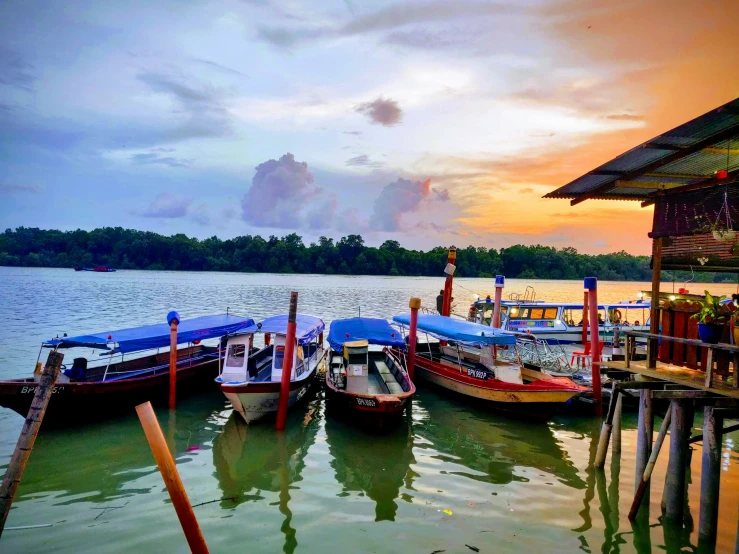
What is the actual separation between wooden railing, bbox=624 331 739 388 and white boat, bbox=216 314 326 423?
9.09 m

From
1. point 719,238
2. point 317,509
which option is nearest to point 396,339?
point 317,509

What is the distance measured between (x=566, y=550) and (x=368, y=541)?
3292 millimetres

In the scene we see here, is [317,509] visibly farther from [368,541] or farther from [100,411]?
[100,411]

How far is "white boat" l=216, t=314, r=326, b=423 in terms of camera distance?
45.1 feet

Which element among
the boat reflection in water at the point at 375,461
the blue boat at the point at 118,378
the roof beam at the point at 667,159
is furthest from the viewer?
the blue boat at the point at 118,378

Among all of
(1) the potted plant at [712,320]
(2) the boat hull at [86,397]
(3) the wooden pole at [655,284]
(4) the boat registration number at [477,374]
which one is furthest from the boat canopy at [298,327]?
(1) the potted plant at [712,320]

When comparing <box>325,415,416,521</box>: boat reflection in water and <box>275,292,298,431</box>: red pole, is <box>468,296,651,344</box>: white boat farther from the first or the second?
<box>275,292,298,431</box>: red pole

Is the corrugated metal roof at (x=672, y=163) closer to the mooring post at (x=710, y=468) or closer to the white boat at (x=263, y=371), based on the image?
the mooring post at (x=710, y=468)

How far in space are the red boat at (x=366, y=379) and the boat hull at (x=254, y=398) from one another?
1.71 metres

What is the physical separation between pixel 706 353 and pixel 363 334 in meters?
10.5

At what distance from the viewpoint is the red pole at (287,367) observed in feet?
44.2

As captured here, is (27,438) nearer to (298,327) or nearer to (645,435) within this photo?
(645,435)

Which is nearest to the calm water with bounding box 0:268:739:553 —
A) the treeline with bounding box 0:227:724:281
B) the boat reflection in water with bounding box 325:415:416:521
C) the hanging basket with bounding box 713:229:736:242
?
the boat reflection in water with bounding box 325:415:416:521

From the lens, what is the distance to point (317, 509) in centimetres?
934
